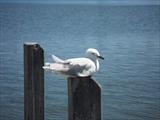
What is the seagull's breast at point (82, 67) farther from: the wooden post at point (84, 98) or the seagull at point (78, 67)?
the wooden post at point (84, 98)

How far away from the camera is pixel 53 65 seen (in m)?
7.52

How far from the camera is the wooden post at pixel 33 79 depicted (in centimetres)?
809

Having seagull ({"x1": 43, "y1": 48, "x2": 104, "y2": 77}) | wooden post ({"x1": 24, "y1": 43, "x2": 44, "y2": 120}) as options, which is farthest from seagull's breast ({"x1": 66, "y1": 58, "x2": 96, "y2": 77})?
wooden post ({"x1": 24, "y1": 43, "x2": 44, "y2": 120})

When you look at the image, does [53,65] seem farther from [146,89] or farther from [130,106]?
[146,89]

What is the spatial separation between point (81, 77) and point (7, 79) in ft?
50.5

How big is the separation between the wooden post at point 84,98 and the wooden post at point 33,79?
1.74 metres

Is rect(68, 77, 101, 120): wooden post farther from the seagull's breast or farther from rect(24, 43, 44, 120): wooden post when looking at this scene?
rect(24, 43, 44, 120): wooden post

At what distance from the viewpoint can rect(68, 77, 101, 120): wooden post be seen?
6.40 metres

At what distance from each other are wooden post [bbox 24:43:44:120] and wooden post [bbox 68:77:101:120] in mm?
1745

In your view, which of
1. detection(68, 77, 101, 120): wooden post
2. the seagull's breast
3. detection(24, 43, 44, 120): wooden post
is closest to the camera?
detection(68, 77, 101, 120): wooden post

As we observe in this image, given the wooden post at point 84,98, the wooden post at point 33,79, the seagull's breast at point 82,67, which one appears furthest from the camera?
the wooden post at point 33,79

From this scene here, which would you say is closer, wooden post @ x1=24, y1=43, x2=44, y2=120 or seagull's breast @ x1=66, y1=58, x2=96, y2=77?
seagull's breast @ x1=66, y1=58, x2=96, y2=77

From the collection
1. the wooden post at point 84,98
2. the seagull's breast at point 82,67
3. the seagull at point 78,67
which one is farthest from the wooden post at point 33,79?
the wooden post at point 84,98

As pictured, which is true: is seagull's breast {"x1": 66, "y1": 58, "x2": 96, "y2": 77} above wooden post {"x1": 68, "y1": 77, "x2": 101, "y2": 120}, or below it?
above
